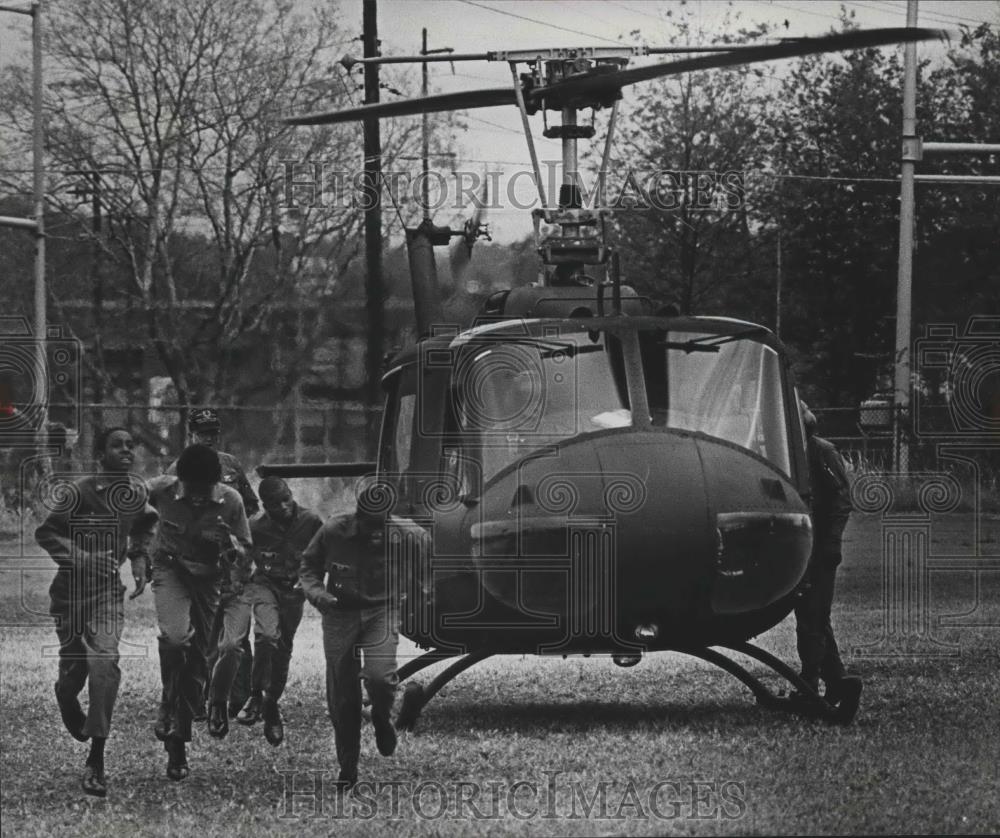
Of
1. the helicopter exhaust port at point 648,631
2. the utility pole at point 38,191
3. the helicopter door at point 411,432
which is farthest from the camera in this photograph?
the utility pole at point 38,191

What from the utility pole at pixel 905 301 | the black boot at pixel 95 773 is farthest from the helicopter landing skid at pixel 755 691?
the utility pole at pixel 905 301

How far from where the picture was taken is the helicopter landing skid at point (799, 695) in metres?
11.4

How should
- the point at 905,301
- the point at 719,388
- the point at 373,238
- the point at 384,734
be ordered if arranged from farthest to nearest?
the point at 373,238 → the point at 905,301 → the point at 719,388 → the point at 384,734

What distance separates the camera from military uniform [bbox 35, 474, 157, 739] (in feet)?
30.8

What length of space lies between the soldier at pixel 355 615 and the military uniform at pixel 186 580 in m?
0.85

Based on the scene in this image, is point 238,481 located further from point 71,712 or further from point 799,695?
point 799,695

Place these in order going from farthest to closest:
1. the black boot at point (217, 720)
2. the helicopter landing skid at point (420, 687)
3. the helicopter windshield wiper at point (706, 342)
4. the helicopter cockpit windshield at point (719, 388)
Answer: the helicopter landing skid at point (420, 687), the black boot at point (217, 720), the helicopter windshield wiper at point (706, 342), the helicopter cockpit windshield at point (719, 388)

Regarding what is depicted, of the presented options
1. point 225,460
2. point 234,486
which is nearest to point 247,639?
point 234,486

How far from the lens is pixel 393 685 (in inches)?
370

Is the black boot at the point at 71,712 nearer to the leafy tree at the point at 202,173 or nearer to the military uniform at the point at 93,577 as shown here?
the military uniform at the point at 93,577

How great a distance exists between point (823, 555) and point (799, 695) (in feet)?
2.85

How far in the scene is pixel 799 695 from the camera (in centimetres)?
1188

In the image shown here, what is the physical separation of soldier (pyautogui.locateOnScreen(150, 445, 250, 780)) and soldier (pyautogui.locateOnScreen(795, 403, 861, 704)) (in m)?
3.50

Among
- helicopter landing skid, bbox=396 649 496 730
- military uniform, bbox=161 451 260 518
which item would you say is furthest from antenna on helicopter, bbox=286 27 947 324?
helicopter landing skid, bbox=396 649 496 730
